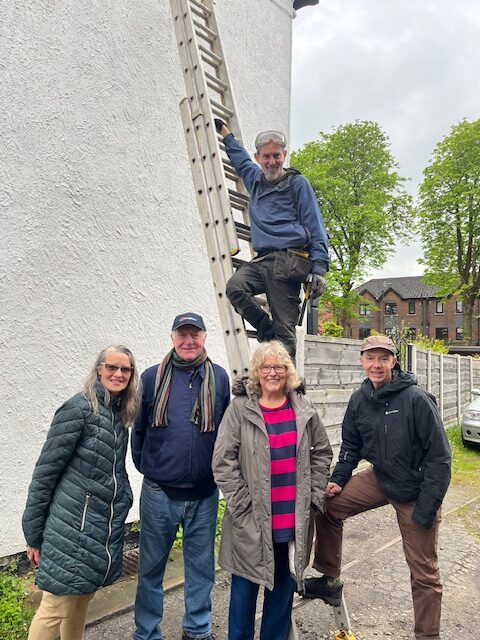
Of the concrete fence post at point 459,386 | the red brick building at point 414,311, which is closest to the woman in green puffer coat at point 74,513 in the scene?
the concrete fence post at point 459,386

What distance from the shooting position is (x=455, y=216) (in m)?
23.5

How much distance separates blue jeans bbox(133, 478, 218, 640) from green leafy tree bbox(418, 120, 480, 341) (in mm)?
23064

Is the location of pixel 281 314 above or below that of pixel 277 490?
above

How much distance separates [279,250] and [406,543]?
1.97 meters

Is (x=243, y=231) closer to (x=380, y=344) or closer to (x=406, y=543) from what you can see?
(x=380, y=344)

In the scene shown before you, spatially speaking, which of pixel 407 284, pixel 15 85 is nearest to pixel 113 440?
pixel 15 85

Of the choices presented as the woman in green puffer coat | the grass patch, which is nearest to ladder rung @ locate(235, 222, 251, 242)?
the woman in green puffer coat

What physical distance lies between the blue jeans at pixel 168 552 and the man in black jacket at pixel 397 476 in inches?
26.9

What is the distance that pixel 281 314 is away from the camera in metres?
3.28

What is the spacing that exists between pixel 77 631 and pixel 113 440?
0.97m

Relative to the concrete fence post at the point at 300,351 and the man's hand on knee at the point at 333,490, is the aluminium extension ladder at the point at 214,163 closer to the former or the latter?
the man's hand on knee at the point at 333,490

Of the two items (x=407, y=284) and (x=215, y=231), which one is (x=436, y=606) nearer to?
(x=215, y=231)

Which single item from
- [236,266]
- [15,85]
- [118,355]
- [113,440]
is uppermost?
[15,85]

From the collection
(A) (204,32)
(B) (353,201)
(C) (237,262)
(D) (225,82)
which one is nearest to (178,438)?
(C) (237,262)
